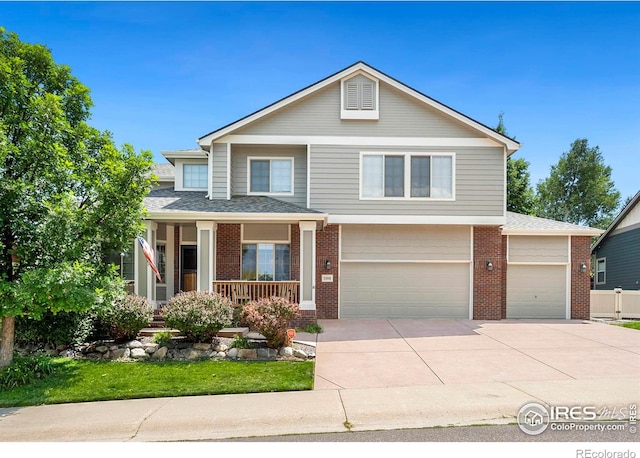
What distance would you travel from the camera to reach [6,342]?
7.53 metres

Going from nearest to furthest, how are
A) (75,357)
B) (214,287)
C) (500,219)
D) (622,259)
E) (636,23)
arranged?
(75,357) → (636,23) → (214,287) → (500,219) → (622,259)

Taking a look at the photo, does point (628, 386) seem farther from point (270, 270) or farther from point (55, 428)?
point (270, 270)

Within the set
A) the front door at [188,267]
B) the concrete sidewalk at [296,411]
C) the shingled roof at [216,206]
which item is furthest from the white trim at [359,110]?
the concrete sidewalk at [296,411]

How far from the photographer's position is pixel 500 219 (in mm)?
13461

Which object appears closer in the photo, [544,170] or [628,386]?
[628,386]

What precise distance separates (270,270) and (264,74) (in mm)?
7293

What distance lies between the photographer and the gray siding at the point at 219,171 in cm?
1340

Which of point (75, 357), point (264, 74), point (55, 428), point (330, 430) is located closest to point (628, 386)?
point (330, 430)

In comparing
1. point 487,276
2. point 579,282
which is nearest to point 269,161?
point 487,276

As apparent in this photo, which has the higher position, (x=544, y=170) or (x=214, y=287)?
(x=544, y=170)

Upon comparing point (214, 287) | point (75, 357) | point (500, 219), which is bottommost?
point (75, 357)

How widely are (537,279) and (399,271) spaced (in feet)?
16.6

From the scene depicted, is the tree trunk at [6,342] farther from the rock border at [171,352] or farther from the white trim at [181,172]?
the white trim at [181,172]

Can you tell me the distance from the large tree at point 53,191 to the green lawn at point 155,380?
4.17ft
